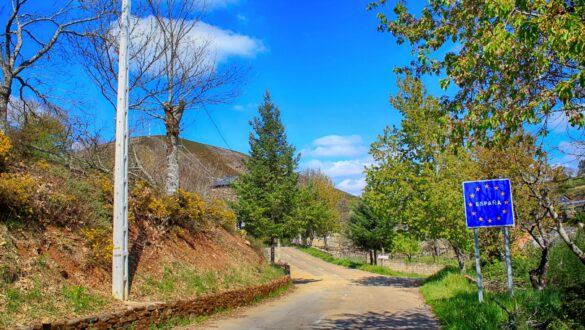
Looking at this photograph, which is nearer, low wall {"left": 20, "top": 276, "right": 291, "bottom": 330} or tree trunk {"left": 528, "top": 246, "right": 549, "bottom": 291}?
low wall {"left": 20, "top": 276, "right": 291, "bottom": 330}

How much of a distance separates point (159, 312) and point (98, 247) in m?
2.00

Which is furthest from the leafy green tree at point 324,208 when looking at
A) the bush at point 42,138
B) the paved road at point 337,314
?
the bush at point 42,138

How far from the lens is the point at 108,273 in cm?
1064

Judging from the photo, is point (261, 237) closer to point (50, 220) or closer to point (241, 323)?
point (241, 323)

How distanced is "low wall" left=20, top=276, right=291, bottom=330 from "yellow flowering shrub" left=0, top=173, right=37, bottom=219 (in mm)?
2887

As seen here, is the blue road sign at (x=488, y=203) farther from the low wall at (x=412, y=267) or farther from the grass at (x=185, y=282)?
the low wall at (x=412, y=267)

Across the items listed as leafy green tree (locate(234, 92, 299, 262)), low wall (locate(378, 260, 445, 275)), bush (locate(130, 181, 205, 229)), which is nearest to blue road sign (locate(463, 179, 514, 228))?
bush (locate(130, 181, 205, 229))

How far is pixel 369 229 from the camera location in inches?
1561

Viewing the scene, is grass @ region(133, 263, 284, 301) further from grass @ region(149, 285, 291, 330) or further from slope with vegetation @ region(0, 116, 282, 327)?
grass @ region(149, 285, 291, 330)

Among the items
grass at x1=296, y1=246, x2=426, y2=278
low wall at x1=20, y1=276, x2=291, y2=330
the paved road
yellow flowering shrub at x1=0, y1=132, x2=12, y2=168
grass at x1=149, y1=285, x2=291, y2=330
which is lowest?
grass at x1=296, y1=246, x2=426, y2=278

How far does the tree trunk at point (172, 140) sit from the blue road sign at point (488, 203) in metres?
10.1

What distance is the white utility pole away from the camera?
1015cm

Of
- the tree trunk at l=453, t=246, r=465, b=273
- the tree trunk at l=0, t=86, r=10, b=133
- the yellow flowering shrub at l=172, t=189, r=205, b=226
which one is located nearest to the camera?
the tree trunk at l=0, t=86, r=10, b=133

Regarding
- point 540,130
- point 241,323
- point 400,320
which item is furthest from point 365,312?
point 540,130
